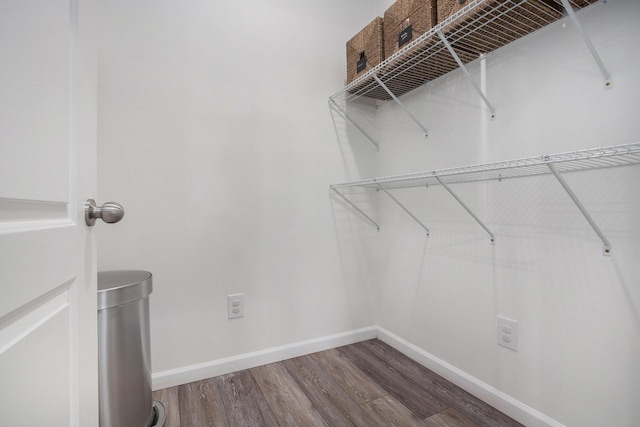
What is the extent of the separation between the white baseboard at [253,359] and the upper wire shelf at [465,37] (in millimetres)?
1538

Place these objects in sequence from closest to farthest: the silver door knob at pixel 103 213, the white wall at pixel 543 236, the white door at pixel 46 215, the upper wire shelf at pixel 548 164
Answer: the white door at pixel 46 215
the silver door knob at pixel 103 213
the upper wire shelf at pixel 548 164
the white wall at pixel 543 236

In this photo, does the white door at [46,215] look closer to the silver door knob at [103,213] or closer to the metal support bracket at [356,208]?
the silver door knob at [103,213]

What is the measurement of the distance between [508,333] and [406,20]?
1.46 m

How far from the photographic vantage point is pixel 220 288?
5.30ft

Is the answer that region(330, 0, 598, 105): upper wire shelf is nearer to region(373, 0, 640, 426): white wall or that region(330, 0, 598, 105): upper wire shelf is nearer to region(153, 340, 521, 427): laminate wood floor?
region(373, 0, 640, 426): white wall

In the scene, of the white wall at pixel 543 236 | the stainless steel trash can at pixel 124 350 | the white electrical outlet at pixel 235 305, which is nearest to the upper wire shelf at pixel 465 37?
the white wall at pixel 543 236

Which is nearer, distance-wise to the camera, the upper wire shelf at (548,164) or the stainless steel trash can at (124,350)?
the upper wire shelf at (548,164)

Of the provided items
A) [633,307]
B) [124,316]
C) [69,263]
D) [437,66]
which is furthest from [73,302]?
[437,66]

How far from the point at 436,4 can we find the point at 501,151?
68 centimetres

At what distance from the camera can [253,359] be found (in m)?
1.68

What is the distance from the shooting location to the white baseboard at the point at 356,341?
4.11 feet

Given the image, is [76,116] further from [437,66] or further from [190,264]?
[437,66]

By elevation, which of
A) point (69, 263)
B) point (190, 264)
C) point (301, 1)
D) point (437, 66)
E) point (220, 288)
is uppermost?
point (301, 1)

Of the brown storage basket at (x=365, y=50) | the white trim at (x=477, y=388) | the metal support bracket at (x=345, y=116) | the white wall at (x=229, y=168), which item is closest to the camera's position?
the white trim at (x=477, y=388)
